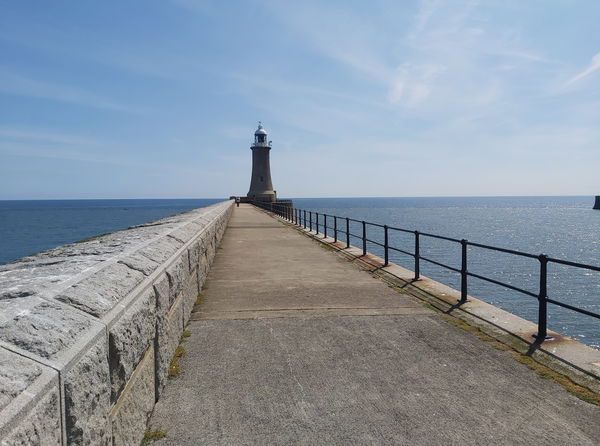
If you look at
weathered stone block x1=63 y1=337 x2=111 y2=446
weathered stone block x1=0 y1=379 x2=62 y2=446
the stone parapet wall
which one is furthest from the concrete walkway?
weathered stone block x1=0 y1=379 x2=62 y2=446

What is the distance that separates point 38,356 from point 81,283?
989 mm

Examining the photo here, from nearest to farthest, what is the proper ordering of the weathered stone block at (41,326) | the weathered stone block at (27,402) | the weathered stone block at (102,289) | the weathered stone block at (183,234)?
the weathered stone block at (27,402), the weathered stone block at (41,326), the weathered stone block at (102,289), the weathered stone block at (183,234)

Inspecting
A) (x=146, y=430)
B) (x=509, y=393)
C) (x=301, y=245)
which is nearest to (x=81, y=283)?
(x=146, y=430)

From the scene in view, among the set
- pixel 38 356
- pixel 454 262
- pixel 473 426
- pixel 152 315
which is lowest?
pixel 454 262

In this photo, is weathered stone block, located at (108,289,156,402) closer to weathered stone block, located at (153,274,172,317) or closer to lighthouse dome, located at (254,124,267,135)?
weathered stone block, located at (153,274,172,317)

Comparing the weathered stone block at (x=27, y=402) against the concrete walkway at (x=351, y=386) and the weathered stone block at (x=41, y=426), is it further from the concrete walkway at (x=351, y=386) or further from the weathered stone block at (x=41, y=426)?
the concrete walkway at (x=351, y=386)

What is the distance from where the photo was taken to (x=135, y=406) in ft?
9.97

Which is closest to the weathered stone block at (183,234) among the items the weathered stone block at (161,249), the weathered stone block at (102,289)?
the weathered stone block at (161,249)

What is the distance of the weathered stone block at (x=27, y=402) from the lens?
1507 millimetres

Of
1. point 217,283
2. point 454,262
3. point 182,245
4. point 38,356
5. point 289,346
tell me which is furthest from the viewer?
point 454,262

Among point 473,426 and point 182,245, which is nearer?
point 473,426

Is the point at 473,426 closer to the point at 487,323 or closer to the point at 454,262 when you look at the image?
the point at 487,323

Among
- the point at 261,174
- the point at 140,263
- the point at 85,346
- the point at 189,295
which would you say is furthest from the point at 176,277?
the point at 261,174

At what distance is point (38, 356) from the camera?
1.82m
